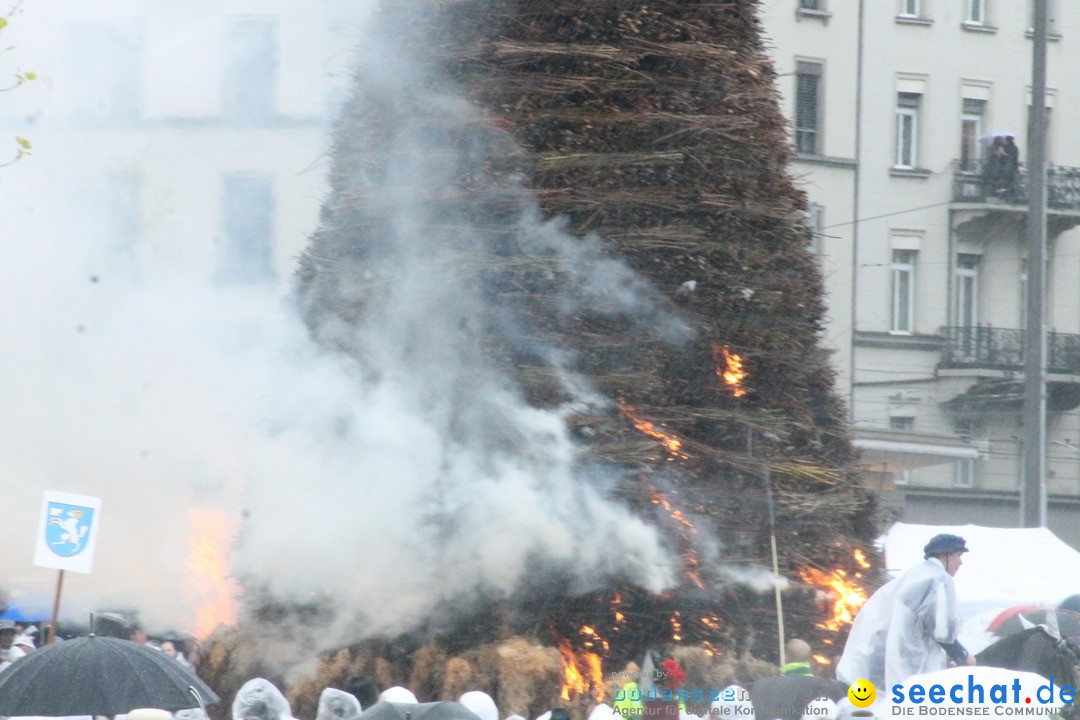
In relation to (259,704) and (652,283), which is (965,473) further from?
(259,704)

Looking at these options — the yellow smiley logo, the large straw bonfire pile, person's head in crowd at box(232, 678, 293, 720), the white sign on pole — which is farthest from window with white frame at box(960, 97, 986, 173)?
person's head in crowd at box(232, 678, 293, 720)

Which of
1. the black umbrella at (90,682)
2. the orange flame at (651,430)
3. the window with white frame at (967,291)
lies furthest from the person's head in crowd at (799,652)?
the window with white frame at (967,291)

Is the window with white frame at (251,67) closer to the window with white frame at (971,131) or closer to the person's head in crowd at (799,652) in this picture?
the person's head in crowd at (799,652)

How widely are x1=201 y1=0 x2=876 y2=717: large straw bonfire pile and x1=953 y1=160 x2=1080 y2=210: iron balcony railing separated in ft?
69.9

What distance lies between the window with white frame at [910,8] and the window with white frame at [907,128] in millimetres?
1569

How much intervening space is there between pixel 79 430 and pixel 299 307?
6.97ft

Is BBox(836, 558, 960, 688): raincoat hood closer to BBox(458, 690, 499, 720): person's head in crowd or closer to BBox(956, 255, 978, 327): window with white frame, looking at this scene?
BBox(458, 690, 499, 720): person's head in crowd

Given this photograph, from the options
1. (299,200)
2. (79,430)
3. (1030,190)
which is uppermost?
(1030,190)

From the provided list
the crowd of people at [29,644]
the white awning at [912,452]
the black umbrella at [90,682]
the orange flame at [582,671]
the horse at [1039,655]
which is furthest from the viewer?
the white awning at [912,452]

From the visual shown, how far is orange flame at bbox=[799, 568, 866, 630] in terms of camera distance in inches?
320

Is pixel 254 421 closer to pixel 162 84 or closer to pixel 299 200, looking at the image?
pixel 299 200

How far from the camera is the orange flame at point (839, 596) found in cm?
812

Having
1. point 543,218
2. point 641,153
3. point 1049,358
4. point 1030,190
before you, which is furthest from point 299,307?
point 1049,358

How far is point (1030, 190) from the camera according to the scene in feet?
47.5
